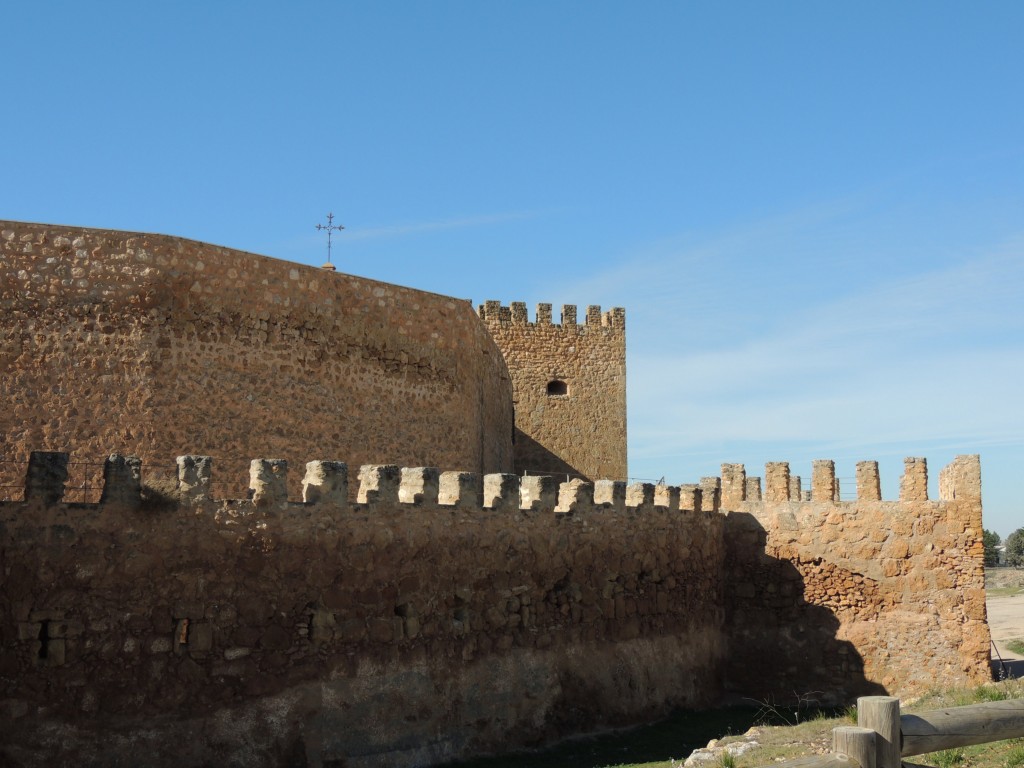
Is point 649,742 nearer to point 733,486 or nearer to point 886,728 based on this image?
point 733,486

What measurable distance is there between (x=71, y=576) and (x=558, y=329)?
62.3ft

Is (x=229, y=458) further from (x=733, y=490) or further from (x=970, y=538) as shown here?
(x=970, y=538)

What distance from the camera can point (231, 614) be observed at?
34.9 feet

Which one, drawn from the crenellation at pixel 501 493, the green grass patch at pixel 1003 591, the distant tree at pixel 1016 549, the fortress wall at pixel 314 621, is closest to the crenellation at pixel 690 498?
the fortress wall at pixel 314 621

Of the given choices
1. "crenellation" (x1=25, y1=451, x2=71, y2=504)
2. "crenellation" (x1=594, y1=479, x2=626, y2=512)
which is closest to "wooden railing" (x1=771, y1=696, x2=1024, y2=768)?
"crenellation" (x1=25, y1=451, x2=71, y2=504)

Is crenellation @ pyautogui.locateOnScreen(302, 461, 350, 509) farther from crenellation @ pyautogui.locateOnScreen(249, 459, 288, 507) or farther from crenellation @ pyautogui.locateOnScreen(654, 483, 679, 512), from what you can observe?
crenellation @ pyautogui.locateOnScreen(654, 483, 679, 512)

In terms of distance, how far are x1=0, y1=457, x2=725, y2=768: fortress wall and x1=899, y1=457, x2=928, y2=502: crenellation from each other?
201 inches

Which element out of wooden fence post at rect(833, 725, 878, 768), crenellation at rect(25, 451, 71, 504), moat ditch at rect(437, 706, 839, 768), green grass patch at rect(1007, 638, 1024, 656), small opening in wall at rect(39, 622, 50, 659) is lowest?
moat ditch at rect(437, 706, 839, 768)

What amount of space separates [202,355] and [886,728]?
951 centimetres

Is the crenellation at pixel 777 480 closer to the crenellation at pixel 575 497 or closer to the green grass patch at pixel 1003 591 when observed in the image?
the crenellation at pixel 575 497

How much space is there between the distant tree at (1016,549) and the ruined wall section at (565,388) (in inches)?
2059

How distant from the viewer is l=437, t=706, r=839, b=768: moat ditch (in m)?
12.4

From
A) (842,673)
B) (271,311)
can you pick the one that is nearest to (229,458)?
(271,311)

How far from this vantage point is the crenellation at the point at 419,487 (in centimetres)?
1218
